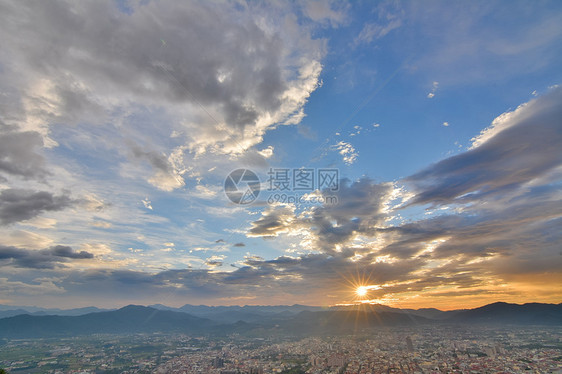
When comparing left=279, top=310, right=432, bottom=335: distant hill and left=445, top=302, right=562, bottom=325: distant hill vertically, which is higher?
left=445, top=302, right=562, bottom=325: distant hill

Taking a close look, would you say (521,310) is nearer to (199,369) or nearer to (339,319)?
(339,319)

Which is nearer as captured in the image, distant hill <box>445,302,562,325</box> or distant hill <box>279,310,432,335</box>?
distant hill <box>445,302,562,325</box>

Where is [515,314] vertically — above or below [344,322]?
above

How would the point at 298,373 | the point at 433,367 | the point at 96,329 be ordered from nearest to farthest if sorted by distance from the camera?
the point at 433,367 → the point at 298,373 → the point at 96,329

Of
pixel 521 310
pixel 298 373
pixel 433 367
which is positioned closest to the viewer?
pixel 433 367

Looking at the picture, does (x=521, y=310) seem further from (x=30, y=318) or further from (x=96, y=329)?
(x=30, y=318)

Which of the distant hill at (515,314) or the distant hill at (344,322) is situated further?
the distant hill at (344,322)

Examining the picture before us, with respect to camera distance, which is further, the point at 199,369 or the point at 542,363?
the point at 199,369

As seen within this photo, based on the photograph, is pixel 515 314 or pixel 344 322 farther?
pixel 515 314

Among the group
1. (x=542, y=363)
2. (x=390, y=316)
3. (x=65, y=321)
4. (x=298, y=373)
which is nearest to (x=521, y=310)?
(x=390, y=316)

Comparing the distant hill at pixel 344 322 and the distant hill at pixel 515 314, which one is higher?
the distant hill at pixel 515 314

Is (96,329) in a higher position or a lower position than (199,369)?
lower
